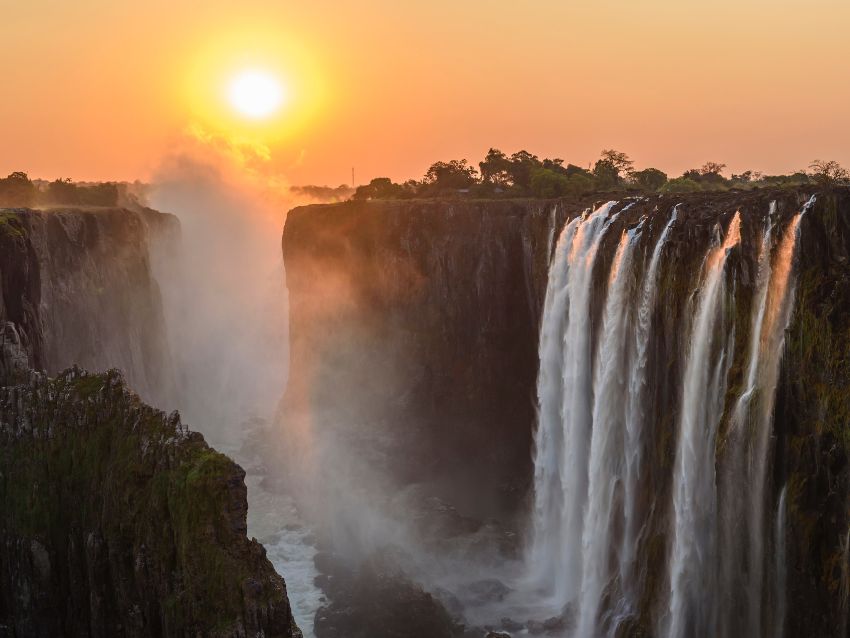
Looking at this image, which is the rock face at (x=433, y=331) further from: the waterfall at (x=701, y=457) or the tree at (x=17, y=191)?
the tree at (x=17, y=191)

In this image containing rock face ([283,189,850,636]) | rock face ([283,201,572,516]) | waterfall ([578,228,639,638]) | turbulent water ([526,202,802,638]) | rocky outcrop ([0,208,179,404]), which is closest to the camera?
rock face ([283,189,850,636])

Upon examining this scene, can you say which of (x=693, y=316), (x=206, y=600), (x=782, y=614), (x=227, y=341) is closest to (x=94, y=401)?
(x=206, y=600)

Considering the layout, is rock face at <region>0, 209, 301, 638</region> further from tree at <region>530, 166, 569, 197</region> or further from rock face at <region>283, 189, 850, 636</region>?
tree at <region>530, 166, 569, 197</region>

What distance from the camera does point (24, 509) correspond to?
25906 mm

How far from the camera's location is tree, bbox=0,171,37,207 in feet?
206

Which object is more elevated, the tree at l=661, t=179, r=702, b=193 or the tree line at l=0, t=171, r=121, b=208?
the tree line at l=0, t=171, r=121, b=208

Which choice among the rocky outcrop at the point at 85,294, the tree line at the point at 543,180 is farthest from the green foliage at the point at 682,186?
the rocky outcrop at the point at 85,294

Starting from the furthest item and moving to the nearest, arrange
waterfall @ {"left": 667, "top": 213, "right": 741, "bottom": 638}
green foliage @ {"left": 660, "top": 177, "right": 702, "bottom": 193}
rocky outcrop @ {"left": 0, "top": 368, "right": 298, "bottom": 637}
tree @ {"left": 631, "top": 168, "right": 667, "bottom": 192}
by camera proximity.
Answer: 1. tree @ {"left": 631, "top": 168, "right": 667, "bottom": 192}
2. green foliage @ {"left": 660, "top": 177, "right": 702, "bottom": 193}
3. waterfall @ {"left": 667, "top": 213, "right": 741, "bottom": 638}
4. rocky outcrop @ {"left": 0, "top": 368, "right": 298, "bottom": 637}

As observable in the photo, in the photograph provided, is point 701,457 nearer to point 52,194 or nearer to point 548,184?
point 548,184

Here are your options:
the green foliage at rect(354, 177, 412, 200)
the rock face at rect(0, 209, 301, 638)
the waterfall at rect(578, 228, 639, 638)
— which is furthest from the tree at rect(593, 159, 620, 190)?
the rock face at rect(0, 209, 301, 638)

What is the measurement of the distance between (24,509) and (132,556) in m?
4.46

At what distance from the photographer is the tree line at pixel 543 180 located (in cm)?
5536

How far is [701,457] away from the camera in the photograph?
82.7 ft

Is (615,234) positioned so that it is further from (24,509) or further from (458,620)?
(24,509)
